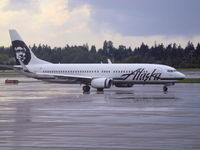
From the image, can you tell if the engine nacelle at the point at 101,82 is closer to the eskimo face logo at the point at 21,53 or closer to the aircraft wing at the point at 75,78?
the aircraft wing at the point at 75,78

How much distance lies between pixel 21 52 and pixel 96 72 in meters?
10.2

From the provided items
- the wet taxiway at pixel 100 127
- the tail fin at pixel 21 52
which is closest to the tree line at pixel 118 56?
the tail fin at pixel 21 52

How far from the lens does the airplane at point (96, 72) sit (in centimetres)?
4672

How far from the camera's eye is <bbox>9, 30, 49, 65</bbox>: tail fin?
5431 centimetres

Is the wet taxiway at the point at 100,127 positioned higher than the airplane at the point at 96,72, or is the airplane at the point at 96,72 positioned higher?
the airplane at the point at 96,72

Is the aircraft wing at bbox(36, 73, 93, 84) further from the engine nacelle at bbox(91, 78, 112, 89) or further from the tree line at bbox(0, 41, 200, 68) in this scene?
the tree line at bbox(0, 41, 200, 68)

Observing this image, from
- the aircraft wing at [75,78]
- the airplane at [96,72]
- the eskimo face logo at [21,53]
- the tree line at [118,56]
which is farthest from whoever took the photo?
the tree line at [118,56]

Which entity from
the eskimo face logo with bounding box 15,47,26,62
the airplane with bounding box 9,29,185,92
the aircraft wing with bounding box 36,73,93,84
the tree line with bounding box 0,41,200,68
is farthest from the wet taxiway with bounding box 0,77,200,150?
the tree line with bounding box 0,41,200,68

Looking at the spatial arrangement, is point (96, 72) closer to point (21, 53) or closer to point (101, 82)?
point (101, 82)

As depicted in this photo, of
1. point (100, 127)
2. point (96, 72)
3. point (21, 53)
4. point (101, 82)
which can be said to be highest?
point (21, 53)

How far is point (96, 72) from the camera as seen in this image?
1956 inches

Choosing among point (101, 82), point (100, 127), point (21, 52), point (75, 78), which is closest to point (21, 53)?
point (21, 52)

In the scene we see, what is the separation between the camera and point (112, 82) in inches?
1918

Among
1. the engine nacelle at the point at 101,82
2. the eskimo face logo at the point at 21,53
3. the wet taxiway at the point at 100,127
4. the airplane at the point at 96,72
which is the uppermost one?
the eskimo face logo at the point at 21,53
